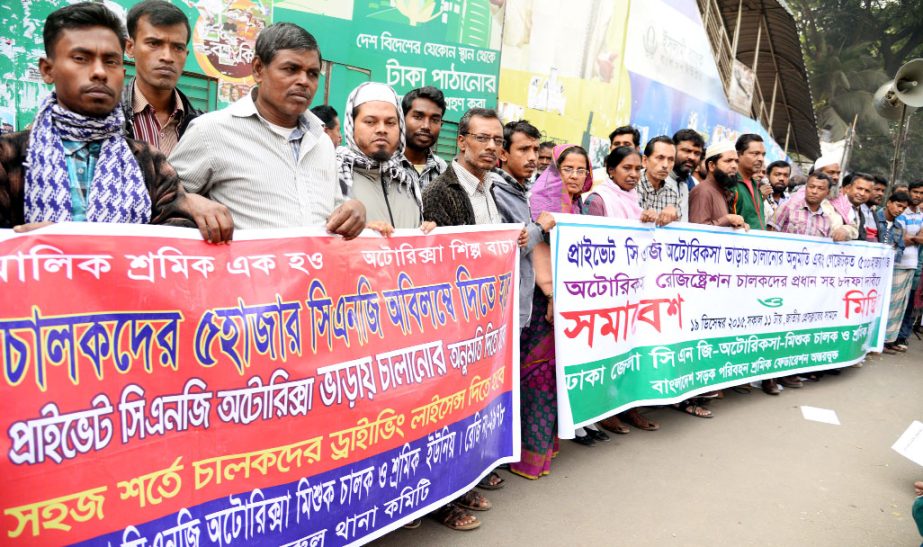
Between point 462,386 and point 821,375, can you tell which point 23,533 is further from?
point 821,375

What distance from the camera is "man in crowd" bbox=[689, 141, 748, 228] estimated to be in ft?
16.1

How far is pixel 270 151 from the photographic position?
230 centimetres

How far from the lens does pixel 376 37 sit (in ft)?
20.7

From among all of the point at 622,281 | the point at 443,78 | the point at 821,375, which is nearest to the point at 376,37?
the point at 443,78

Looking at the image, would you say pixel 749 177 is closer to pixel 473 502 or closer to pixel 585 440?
pixel 585 440

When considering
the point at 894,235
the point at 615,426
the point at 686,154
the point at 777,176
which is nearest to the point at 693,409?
the point at 615,426

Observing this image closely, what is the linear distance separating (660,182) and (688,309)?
95 centimetres

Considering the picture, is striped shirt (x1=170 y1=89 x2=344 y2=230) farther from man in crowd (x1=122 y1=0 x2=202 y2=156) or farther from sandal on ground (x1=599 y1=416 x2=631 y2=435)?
sandal on ground (x1=599 y1=416 x2=631 y2=435)

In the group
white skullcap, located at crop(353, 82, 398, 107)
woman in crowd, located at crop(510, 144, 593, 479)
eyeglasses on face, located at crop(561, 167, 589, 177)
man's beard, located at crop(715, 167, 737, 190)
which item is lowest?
woman in crowd, located at crop(510, 144, 593, 479)

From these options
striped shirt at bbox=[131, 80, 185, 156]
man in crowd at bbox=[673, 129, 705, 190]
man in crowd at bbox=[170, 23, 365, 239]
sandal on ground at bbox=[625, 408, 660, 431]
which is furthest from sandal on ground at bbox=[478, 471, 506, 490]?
man in crowd at bbox=[673, 129, 705, 190]

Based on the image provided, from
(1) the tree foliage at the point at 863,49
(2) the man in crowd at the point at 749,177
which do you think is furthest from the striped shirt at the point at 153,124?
(1) the tree foliage at the point at 863,49

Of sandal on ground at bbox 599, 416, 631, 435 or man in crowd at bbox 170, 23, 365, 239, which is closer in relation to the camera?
man in crowd at bbox 170, 23, 365, 239

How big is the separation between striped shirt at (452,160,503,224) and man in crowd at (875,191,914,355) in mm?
6823

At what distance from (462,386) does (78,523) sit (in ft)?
5.11
